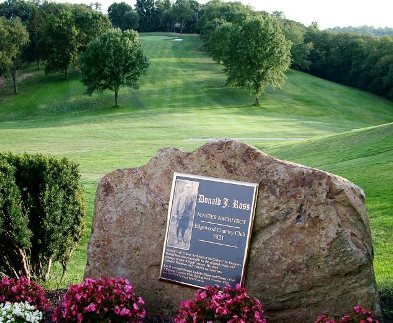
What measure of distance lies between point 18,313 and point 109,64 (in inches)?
2492

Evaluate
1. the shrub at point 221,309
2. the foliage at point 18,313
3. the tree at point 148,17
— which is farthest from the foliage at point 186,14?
the shrub at point 221,309

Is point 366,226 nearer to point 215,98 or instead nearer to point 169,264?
point 169,264

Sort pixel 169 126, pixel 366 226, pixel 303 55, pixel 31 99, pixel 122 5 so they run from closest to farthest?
pixel 366 226, pixel 169 126, pixel 31 99, pixel 303 55, pixel 122 5

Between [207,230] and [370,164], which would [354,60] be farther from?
[207,230]

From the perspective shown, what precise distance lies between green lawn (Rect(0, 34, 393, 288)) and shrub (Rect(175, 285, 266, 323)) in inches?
164

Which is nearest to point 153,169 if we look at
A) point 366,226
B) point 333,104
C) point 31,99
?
point 366,226

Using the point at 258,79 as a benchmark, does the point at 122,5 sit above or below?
above

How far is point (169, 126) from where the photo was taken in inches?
1987

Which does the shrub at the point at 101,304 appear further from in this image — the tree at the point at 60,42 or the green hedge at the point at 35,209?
the tree at the point at 60,42

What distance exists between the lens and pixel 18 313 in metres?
7.53

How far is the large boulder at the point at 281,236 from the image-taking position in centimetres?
793

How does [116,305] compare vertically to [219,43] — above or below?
below

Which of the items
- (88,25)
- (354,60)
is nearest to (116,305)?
(88,25)

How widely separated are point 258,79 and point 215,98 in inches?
268
